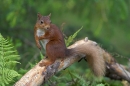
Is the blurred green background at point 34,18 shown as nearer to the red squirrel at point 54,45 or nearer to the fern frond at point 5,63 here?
the red squirrel at point 54,45

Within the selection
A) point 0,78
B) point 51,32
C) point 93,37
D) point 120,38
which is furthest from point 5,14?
point 120,38

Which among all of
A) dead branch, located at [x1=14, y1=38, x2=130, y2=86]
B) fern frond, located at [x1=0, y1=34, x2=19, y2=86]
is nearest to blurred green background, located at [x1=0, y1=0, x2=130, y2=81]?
dead branch, located at [x1=14, y1=38, x2=130, y2=86]

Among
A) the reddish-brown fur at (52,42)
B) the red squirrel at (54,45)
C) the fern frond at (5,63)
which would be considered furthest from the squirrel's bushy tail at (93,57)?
the fern frond at (5,63)

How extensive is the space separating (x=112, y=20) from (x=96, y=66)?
2.39 metres

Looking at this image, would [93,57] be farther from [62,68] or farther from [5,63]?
[5,63]

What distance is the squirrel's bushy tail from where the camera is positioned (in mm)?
3693

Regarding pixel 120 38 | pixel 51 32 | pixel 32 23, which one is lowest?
pixel 51 32

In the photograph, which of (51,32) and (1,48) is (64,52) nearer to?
(51,32)

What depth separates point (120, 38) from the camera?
11.5 meters

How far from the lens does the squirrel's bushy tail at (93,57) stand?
12.1 feet

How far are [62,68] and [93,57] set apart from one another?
0.33m

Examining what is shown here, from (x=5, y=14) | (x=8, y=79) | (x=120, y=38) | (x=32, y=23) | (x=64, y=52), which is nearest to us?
(x=8, y=79)

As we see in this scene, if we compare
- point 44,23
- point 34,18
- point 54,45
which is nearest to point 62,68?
point 54,45

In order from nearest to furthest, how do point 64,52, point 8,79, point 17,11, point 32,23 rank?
point 8,79, point 64,52, point 17,11, point 32,23
